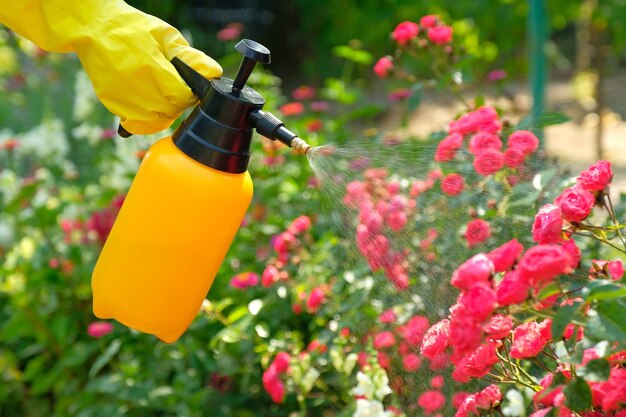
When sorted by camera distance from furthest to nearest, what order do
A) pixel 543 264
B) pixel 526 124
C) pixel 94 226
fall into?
1. pixel 94 226
2. pixel 526 124
3. pixel 543 264

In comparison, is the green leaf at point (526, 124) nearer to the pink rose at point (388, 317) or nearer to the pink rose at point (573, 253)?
the pink rose at point (388, 317)

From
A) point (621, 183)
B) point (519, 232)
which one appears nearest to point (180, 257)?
Result: point (519, 232)

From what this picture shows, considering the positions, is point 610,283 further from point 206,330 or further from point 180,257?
point 206,330

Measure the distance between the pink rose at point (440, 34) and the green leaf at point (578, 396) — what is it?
4.28ft

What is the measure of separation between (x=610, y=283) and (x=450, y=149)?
676 mm

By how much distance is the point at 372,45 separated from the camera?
576 centimetres

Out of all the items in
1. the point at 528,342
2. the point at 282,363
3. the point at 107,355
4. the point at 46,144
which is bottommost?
the point at 46,144

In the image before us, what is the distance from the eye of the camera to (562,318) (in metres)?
0.95

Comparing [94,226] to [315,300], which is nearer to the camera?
[315,300]

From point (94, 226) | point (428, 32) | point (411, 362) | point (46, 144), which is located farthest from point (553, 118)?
point (46, 144)

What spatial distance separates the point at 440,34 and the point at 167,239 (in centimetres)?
112

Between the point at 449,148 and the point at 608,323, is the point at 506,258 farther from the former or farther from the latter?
the point at 449,148

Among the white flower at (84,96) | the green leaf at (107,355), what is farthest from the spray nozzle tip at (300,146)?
the white flower at (84,96)

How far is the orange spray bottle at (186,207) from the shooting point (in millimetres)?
1244
